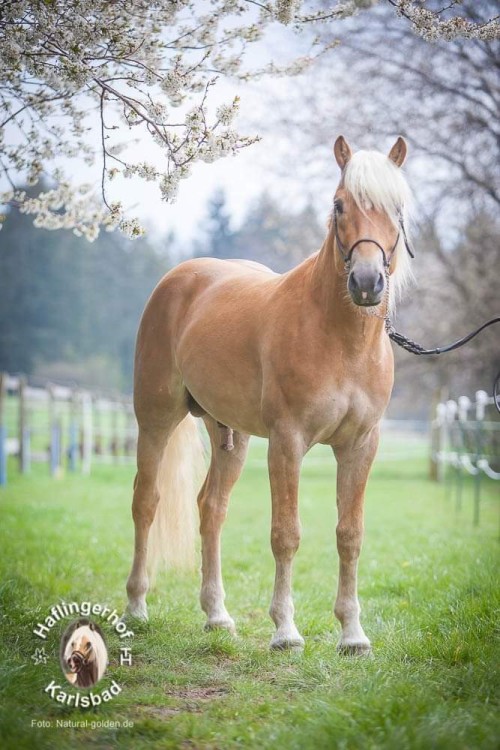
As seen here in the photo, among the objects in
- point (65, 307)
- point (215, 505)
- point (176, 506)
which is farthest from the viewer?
point (65, 307)

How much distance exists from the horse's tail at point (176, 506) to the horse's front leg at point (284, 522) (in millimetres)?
1302

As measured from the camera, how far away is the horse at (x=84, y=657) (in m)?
3.12

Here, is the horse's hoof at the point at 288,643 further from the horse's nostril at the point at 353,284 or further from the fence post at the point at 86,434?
the fence post at the point at 86,434

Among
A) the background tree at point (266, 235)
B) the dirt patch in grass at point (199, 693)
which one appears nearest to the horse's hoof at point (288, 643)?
the dirt patch in grass at point (199, 693)

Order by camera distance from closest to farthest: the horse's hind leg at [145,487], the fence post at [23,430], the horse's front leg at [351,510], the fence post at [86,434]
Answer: the horse's front leg at [351,510]
the horse's hind leg at [145,487]
the fence post at [23,430]
the fence post at [86,434]

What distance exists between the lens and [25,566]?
595 cm

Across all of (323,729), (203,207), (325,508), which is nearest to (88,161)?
(323,729)

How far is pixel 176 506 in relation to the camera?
5.16 meters

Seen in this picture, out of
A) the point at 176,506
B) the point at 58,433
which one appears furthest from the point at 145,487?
the point at 58,433

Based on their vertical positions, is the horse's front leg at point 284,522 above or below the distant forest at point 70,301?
below

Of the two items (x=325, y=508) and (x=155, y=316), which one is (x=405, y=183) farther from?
(x=325, y=508)

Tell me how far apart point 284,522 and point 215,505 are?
3.70ft

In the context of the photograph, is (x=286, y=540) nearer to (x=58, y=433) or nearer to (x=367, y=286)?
(x=367, y=286)

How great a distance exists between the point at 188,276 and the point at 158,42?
4.96ft
